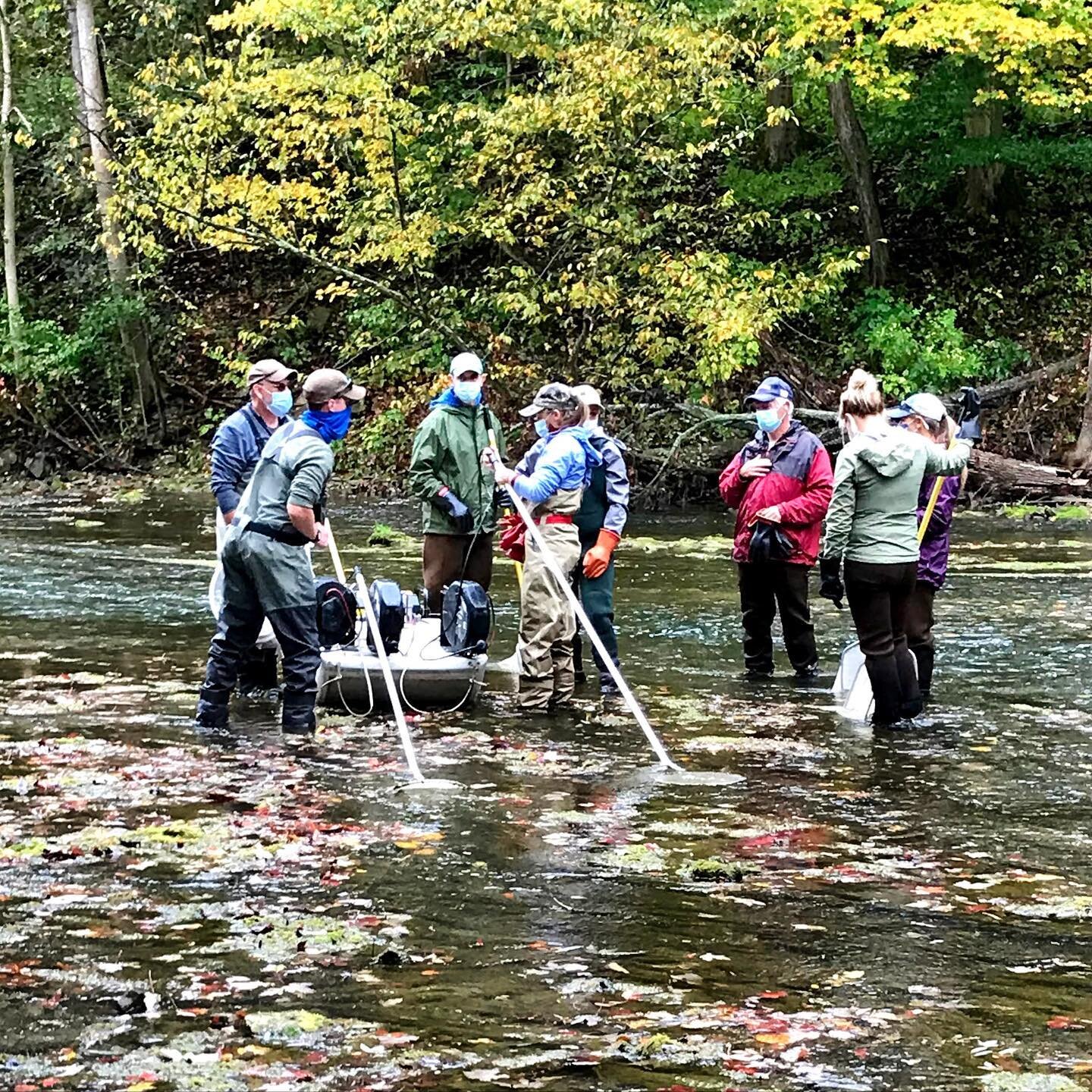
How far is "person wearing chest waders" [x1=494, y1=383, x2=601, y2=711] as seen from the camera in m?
10.2

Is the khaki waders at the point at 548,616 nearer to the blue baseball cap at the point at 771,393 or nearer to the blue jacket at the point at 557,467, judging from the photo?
the blue jacket at the point at 557,467

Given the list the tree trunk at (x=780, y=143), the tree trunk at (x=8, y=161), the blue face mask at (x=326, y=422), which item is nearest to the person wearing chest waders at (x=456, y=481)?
the blue face mask at (x=326, y=422)

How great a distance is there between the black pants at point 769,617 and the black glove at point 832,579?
1.81 meters

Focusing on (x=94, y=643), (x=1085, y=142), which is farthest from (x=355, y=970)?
(x=1085, y=142)

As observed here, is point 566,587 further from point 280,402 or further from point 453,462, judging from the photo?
point 280,402

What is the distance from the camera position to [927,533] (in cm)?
1046

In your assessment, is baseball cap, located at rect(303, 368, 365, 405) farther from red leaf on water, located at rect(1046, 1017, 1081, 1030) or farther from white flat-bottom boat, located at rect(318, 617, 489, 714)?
red leaf on water, located at rect(1046, 1017, 1081, 1030)

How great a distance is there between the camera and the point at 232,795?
7.92m

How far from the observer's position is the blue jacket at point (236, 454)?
1062 centimetres

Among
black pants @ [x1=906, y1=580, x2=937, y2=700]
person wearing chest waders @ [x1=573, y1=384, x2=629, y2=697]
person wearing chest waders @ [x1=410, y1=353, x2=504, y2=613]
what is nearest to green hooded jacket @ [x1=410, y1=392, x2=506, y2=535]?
person wearing chest waders @ [x1=410, y1=353, x2=504, y2=613]

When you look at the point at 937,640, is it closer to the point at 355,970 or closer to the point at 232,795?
the point at 232,795

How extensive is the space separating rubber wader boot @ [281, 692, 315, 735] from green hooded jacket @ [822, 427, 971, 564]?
2978 millimetres

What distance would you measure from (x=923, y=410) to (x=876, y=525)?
85 centimetres

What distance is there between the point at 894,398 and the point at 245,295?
14338 mm
